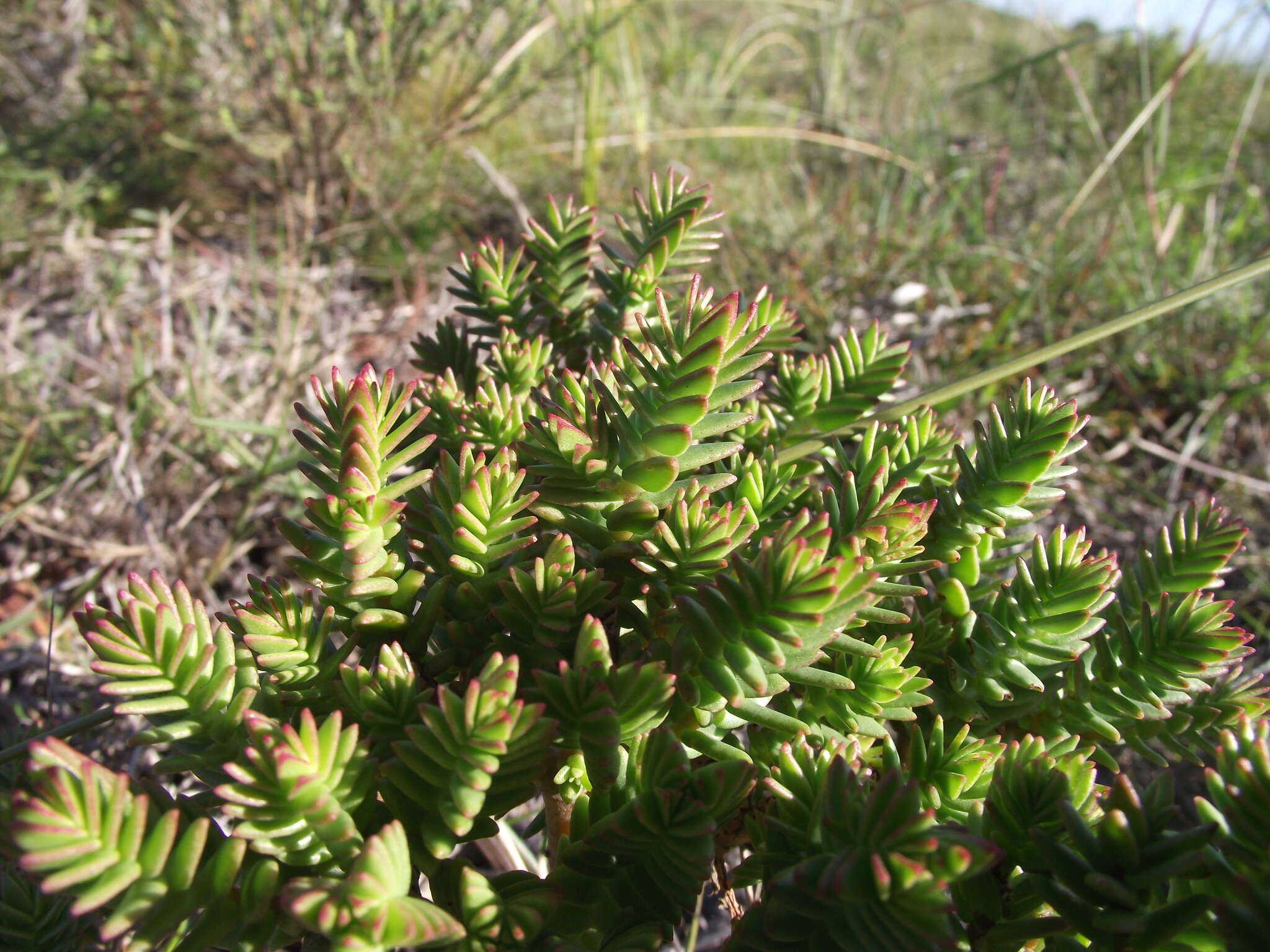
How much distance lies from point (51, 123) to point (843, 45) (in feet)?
13.4

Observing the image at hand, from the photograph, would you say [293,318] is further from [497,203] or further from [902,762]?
[902,762]

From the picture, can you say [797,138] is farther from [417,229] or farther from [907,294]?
[417,229]

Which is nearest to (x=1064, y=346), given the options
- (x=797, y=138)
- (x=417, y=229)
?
(x=797, y=138)

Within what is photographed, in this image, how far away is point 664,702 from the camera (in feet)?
3.23

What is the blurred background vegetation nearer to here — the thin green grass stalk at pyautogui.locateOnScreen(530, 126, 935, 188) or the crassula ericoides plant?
the thin green grass stalk at pyautogui.locateOnScreen(530, 126, 935, 188)

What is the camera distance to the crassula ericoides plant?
843 millimetres

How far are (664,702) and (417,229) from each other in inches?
124

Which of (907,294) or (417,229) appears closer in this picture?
(907,294)

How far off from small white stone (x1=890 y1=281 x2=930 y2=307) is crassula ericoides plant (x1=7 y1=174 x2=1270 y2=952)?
1.75 m

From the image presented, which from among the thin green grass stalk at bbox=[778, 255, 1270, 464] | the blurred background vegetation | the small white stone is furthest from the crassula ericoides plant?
the small white stone

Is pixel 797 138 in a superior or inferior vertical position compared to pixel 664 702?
superior

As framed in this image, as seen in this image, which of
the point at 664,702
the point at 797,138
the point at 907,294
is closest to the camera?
the point at 664,702

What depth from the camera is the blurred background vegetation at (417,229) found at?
8.31 feet

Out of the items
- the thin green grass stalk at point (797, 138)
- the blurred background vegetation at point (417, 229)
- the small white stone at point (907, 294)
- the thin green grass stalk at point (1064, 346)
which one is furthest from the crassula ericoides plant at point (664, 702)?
the thin green grass stalk at point (797, 138)
